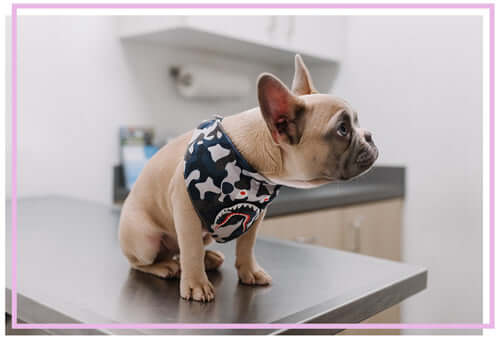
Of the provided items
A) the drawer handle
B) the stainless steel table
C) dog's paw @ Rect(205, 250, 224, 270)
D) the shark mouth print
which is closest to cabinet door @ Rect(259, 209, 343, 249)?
the drawer handle

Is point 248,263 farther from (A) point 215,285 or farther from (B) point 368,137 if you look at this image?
(B) point 368,137

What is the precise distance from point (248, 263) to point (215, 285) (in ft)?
0.21

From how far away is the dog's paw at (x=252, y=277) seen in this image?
29.3 inches

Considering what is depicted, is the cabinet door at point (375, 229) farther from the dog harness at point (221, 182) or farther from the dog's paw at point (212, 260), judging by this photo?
the dog harness at point (221, 182)

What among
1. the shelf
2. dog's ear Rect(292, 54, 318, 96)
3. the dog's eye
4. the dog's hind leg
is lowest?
the dog's hind leg

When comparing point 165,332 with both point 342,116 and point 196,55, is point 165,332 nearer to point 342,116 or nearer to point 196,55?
point 342,116

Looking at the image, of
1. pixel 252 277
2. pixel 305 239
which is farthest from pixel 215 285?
pixel 305 239

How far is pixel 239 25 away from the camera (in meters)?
1.84

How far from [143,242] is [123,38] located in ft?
4.34

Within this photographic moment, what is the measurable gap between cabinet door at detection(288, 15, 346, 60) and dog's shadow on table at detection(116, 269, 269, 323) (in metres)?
1.53

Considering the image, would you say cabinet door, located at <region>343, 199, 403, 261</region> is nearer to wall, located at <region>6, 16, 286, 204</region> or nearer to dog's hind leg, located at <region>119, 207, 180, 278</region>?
wall, located at <region>6, 16, 286, 204</region>

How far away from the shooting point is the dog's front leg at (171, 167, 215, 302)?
2.16 feet

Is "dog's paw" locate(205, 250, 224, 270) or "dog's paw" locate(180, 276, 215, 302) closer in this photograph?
"dog's paw" locate(180, 276, 215, 302)

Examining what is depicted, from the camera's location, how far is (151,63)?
1.96 metres
